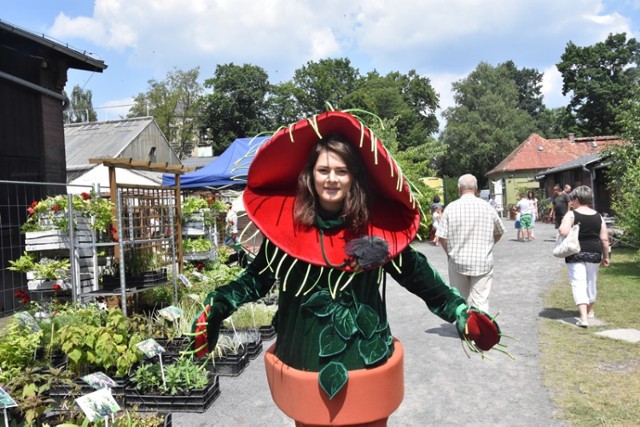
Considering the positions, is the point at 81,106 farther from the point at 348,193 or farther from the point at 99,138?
the point at 348,193

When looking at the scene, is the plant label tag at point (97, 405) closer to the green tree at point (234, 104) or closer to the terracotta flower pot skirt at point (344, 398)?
the terracotta flower pot skirt at point (344, 398)

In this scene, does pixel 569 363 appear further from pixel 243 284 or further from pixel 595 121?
pixel 595 121

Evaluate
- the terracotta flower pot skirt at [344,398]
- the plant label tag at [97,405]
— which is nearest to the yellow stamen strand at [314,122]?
the terracotta flower pot skirt at [344,398]

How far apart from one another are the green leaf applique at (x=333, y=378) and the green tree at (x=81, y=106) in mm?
59235

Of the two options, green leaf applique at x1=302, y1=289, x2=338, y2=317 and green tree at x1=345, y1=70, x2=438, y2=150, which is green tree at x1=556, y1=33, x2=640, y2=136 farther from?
green leaf applique at x1=302, y1=289, x2=338, y2=317

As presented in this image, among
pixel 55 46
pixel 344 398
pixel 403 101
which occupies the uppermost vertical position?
pixel 403 101

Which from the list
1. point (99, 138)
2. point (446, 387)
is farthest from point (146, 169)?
point (99, 138)

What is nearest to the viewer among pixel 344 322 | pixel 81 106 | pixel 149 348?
pixel 344 322

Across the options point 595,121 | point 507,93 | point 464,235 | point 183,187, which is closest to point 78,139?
point 183,187

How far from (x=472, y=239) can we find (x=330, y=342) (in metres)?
3.70

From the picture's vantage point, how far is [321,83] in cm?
4688

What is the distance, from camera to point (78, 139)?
87.2 feet

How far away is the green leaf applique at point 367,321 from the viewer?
1.99m

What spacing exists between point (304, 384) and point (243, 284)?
513mm
